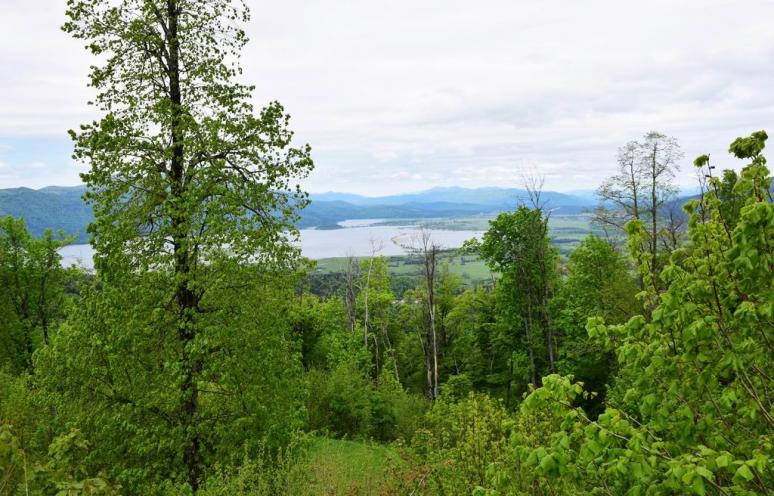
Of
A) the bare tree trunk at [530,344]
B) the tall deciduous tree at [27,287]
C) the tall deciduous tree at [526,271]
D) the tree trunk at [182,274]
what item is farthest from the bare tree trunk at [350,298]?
the tree trunk at [182,274]

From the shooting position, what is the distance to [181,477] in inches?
412

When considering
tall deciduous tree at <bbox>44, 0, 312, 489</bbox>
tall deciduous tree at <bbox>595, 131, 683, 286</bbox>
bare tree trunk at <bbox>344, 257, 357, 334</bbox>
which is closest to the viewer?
tall deciduous tree at <bbox>44, 0, 312, 489</bbox>

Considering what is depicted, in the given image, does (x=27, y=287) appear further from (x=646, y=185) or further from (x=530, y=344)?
(x=646, y=185)

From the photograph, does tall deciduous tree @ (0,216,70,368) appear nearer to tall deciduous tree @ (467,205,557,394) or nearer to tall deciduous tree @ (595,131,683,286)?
tall deciduous tree @ (467,205,557,394)

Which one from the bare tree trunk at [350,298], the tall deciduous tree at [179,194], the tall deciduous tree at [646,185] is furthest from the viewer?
the bare tree trunk at [350,298]

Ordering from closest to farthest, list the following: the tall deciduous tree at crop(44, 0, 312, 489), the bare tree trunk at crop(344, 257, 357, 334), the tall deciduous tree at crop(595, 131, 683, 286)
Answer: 1. the tall deciduous tree at crop(44, 0, 312, 489)
2. the tall deciduous tree at crop(595, 131, 683, 286)
3. the bare tree trunk at crop(344, 257, 357, 334)

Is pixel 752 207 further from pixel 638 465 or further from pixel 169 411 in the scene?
pixel 169 411

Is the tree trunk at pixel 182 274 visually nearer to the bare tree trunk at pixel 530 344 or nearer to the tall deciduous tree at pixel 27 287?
the bare tree trunk at pixel 530 344

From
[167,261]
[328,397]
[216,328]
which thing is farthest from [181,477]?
[328,397]

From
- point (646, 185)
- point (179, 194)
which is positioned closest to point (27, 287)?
point (179, 194)

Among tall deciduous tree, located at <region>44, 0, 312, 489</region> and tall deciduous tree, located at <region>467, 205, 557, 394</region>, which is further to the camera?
tall deciduous tree, located at <region>467, 205, 557, 394</region>

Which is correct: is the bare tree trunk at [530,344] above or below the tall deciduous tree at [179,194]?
below

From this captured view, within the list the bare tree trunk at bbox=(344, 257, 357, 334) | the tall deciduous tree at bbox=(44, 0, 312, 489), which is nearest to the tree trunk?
the tall deciduous tree at bbox=(44, 0, 312, 489)

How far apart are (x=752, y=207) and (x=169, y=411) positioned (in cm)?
1058
